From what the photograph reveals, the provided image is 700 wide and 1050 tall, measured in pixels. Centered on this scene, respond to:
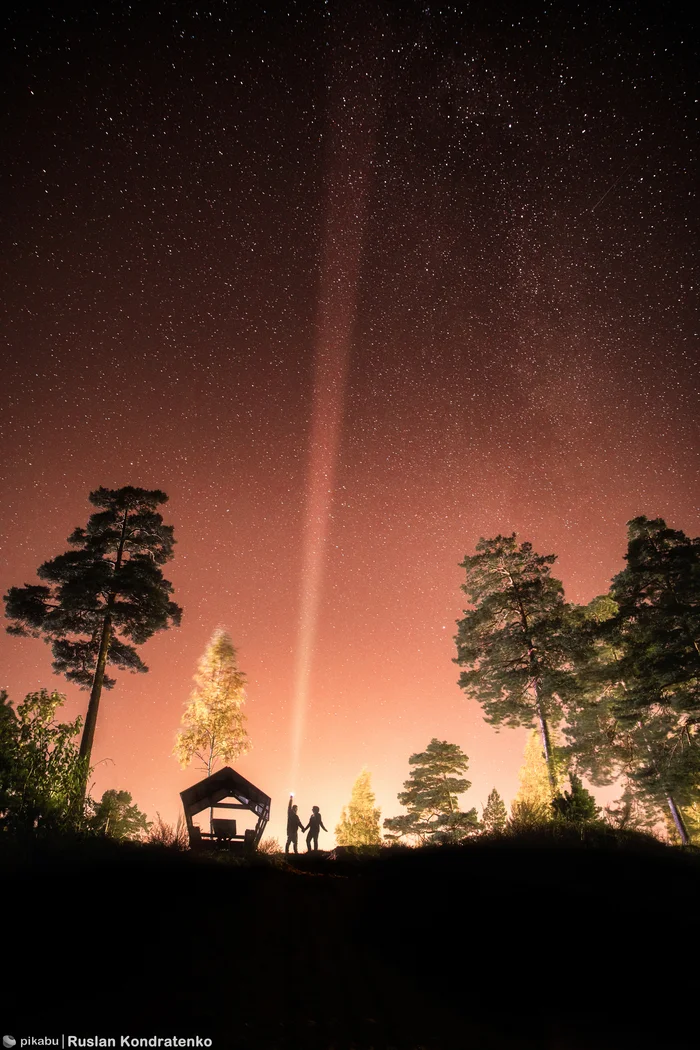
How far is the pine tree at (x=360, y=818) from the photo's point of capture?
3706 centimetres

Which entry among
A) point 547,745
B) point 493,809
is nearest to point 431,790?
point 493,809

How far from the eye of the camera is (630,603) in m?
21.6

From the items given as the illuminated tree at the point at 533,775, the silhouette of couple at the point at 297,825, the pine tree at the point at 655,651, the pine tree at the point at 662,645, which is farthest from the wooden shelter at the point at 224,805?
the illuminated tree at the point at 533,775

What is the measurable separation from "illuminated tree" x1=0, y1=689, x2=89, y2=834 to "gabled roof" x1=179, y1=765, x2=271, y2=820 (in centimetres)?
679

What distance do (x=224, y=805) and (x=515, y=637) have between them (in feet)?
47.3

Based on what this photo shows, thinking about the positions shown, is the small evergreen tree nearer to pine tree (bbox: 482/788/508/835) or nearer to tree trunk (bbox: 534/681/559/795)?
tree trunk (bbox: 534/681/559/795)

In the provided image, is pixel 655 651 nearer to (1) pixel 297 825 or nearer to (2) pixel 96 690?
(1) pixel 297 825

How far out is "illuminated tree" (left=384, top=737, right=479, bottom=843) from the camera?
103 ft

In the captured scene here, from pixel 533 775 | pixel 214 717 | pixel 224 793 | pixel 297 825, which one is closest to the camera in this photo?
pixel 224 793

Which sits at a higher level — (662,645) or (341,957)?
(662,645)

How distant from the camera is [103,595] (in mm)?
20469

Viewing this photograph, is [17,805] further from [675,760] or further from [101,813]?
[675,760]

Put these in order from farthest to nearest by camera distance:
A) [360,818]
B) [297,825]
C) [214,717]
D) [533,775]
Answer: [360,818] < [533,775] < [214,717] < [297,825]

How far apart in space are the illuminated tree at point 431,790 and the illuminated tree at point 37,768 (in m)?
26.4
